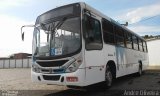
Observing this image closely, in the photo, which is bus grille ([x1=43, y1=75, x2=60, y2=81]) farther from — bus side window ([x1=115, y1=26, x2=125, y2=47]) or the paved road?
bus side window ([x1=115, y1=26, x2=125, y2=47])

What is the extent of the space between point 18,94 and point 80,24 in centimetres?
388

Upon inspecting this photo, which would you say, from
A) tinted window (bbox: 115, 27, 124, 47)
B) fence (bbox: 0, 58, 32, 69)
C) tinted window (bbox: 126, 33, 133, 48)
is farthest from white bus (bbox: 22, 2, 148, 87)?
fence (bbox: 0, 58, 32, 69)

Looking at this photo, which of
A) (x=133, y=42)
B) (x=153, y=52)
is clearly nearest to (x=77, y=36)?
(x=133, y=42)

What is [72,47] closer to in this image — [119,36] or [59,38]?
[59,38]

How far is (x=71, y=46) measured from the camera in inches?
338

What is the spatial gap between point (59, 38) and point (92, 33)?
1217 mm

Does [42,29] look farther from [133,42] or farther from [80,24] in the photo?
[133,42]

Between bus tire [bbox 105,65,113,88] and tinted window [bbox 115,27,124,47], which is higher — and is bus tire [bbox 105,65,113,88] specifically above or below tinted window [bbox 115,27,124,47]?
below

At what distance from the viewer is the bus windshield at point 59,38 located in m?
8.62

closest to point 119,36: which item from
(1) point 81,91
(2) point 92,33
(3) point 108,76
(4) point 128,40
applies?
(4) point 128,40

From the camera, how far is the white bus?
8.47 metres

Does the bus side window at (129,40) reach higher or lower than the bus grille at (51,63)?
higher

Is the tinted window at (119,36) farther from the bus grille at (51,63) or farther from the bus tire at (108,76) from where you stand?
the bus grille at (51,63)

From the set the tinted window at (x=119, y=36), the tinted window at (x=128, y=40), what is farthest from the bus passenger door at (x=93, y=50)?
the tinted window at (x=128, y=40)
